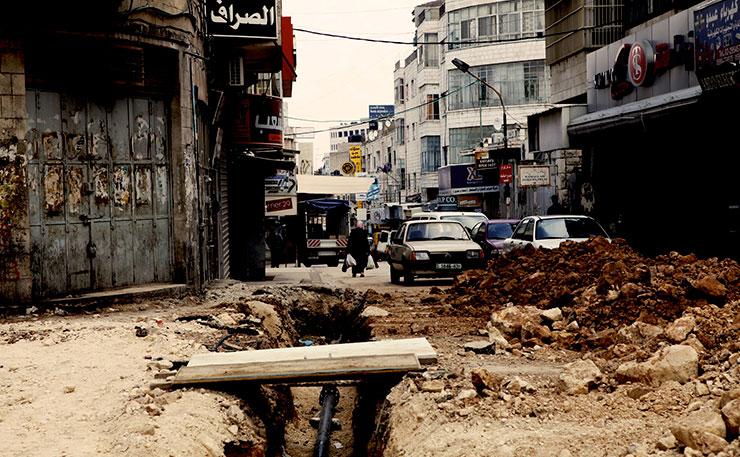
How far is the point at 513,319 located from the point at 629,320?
4.41 feet

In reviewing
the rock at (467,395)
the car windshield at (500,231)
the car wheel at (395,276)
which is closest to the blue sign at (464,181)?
the car windshield at (500,231)

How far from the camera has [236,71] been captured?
19.2 meters

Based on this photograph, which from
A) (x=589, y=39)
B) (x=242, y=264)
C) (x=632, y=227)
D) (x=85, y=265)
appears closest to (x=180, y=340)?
(x=85, y=265)

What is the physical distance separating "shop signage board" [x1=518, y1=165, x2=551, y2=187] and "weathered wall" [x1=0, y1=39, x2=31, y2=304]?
1969cm

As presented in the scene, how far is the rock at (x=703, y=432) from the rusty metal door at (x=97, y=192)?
1020 centimetres

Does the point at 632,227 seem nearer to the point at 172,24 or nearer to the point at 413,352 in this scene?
the point at 172,24

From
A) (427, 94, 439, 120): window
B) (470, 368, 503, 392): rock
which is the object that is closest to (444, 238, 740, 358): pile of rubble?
(470, 368, 503, 392): rock

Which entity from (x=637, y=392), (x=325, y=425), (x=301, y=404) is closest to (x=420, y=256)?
(x=301, y=404)

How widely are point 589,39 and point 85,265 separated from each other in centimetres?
2075

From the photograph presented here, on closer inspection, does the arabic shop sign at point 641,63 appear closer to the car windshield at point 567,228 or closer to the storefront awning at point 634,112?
the storefront awning at point 634,112

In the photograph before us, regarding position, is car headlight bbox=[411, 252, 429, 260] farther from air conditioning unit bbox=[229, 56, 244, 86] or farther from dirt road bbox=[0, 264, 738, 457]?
dirt road bbox=[0, 264, 738, 457]

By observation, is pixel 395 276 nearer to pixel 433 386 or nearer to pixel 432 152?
pixel 433 386

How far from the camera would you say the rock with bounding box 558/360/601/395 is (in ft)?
21.6

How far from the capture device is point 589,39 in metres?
29.0
